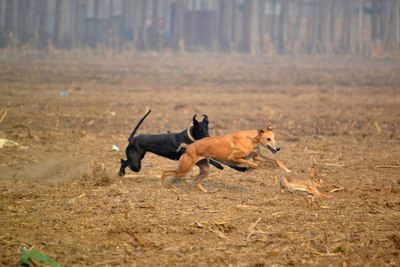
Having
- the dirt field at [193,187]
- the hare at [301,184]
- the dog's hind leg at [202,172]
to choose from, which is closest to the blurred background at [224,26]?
the dirt field at [193,187]

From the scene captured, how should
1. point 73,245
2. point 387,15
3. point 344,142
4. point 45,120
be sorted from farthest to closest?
point 387,15 < point 45,120 < point 344,142 < point 73,245

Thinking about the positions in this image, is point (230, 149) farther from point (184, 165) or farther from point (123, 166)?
point (123, 166)

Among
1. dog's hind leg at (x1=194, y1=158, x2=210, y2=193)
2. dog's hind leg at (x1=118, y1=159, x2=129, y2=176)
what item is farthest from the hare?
dog's hind leg at (x1=118, y1=159, x2=129, y2=176)

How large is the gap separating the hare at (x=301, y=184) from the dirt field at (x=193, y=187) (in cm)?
10

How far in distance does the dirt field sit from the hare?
0.10 metres

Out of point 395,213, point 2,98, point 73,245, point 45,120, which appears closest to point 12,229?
point 73,245

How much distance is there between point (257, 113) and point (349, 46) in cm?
2706

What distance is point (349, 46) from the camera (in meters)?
43.4

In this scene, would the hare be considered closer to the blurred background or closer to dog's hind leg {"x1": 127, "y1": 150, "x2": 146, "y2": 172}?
dog's hind leg {"x1": 127, "y1": 150, "x2": 146, "y2": 172}

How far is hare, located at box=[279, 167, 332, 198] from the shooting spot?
29.3ft

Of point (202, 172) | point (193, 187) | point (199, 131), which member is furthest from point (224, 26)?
point (202, 172)

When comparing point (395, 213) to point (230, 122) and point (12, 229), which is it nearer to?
point (12, 229)

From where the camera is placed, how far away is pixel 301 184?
29.4ft

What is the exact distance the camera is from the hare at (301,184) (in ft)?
29.3
